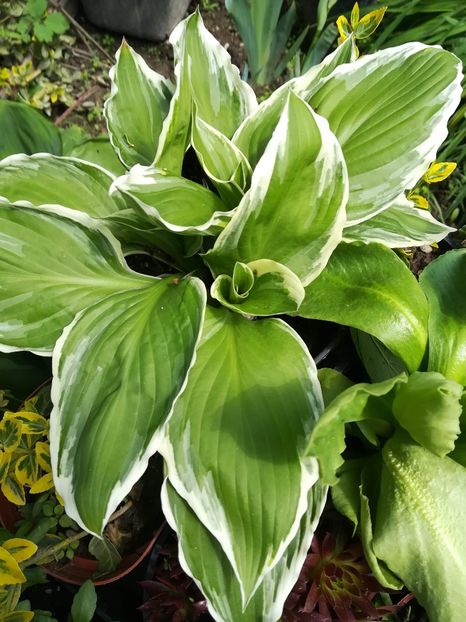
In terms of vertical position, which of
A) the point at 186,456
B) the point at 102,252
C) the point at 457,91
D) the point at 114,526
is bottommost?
the point at 114,526

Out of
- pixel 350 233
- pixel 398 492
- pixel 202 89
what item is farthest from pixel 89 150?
pixel 398 492

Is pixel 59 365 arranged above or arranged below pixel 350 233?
below

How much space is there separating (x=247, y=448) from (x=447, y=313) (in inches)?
14.6

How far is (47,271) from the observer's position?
2.50 feet

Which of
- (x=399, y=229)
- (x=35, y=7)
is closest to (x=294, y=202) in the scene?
(x=399, y=229)

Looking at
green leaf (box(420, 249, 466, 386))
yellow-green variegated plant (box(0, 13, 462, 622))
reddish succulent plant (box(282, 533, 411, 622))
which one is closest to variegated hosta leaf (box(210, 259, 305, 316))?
yellow-green variegated plant (box(0, 13, 462, 622))

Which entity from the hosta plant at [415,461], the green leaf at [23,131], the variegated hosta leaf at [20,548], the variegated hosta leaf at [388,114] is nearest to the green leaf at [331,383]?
the hosta plant at [415,461]

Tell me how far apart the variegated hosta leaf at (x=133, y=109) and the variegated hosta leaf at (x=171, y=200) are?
0.54 ft

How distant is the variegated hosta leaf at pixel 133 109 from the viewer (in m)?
0.87

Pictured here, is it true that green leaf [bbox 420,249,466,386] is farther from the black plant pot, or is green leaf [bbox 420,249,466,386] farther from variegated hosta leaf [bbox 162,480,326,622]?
the black plant pot

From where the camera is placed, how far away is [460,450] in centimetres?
76

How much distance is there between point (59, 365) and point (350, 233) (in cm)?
47

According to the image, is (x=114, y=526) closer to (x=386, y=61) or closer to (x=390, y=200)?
(x=390, y=200)

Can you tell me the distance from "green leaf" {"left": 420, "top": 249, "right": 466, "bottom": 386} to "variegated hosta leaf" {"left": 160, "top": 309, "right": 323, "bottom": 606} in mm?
207
